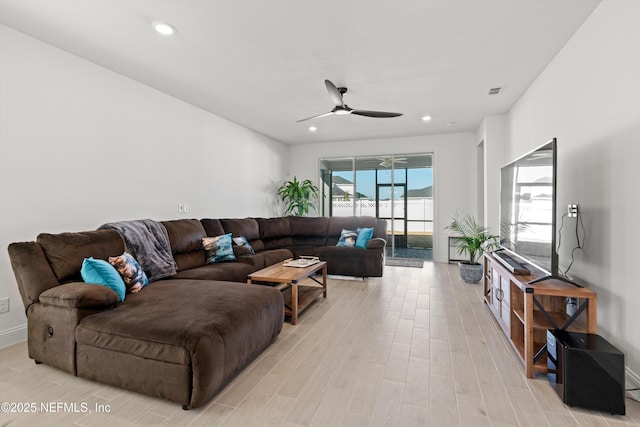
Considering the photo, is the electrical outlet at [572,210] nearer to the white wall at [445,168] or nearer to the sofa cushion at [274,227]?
the white wall at [445,168]

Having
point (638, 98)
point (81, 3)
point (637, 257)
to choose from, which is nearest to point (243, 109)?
point (81, 3)

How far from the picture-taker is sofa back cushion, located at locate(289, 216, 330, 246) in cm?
550

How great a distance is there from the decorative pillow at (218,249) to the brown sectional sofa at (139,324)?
0.91 metres

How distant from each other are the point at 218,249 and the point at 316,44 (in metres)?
2.69

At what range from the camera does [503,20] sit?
7.66ft

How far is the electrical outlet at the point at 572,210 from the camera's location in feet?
7.94

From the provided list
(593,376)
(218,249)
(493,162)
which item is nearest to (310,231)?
(218,249)

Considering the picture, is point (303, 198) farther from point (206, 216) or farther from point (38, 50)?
point (38, 50)

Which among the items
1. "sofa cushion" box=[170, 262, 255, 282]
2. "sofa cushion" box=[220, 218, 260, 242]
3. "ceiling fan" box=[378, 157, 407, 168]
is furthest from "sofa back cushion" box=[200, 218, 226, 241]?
"ceiling fan" box=[378, 157, 407, 168]

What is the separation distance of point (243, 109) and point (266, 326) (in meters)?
3.54

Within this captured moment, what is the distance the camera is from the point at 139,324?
1.78 m

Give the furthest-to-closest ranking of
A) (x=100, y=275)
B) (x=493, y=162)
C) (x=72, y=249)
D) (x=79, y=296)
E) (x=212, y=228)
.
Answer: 1. (x=493, y=162)
2. (x=212, y=228)
3. (x=72, y=249)
4. (x=100, y=275)
5. (x=79, y=296)

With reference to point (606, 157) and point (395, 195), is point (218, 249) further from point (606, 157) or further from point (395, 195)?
point (395, 195)

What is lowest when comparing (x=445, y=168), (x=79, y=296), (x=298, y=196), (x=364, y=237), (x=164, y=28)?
(x=79, y=296)
